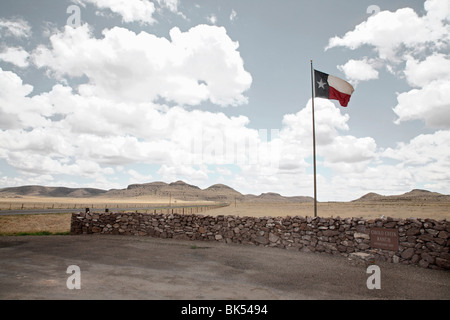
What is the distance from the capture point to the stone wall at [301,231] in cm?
916

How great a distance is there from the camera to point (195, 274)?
7.73 metres

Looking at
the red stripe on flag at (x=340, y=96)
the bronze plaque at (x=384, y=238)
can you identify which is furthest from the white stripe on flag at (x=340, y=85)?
the bronze plaque at (x=384, y=238)

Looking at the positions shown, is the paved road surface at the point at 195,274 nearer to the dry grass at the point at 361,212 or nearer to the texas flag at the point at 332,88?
the texas flag at the point at 332,88

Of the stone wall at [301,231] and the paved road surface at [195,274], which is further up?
the stone wall at [301,231]

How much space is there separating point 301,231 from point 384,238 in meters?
2.98

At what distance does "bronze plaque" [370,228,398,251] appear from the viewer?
9.70 metres

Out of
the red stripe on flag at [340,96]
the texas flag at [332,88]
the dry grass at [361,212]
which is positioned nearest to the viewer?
the texas flag at [332,88]

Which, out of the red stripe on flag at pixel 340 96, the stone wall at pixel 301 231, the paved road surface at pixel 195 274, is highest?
the red stripe on flag at pixel 340 96

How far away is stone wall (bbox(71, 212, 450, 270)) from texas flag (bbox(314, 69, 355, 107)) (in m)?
6.63

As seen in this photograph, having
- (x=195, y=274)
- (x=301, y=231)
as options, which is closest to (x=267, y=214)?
(x=301, y=231)

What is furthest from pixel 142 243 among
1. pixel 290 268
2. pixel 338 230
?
pixel 338 230

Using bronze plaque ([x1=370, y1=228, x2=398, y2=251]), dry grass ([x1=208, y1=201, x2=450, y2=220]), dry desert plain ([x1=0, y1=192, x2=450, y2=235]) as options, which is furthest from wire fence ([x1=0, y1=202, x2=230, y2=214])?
bronze plaque ([x1=370, y1=228, x2=398, y2=251])

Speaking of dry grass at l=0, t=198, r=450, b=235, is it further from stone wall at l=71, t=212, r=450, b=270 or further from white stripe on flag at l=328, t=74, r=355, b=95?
white stripe on flag at l=328, t=74, r=355, b=95

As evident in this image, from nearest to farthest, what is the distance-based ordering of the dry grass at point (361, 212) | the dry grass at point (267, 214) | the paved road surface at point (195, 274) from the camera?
the paved road surface at point (195, 274), the dry grass at point (267, 214), the dry grass at point (361, 212)
